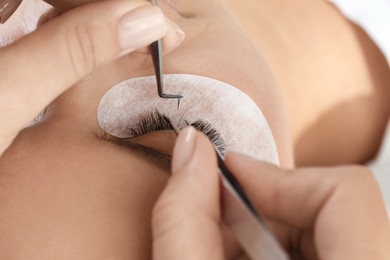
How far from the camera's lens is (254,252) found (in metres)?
0.44

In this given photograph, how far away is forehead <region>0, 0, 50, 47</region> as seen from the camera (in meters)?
0.78

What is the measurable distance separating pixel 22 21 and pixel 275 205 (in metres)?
0.50

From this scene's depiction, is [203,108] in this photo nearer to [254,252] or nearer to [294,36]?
[254,252]

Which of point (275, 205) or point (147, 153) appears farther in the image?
point (147, 153)

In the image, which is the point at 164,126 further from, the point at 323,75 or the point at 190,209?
the point at 323,75

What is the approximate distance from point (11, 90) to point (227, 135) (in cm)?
27

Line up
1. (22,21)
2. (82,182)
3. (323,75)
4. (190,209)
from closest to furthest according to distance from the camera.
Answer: (190,209)
(82,182)
(22,21)
(323,75)

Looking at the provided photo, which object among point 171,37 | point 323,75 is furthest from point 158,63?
point 323,75

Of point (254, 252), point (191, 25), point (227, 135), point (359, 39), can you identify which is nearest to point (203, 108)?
point (227, 135)

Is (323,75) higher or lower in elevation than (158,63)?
lower

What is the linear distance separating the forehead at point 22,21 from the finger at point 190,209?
1.36 ft

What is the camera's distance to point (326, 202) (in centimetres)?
47

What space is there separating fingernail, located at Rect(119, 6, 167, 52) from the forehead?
0.32 m

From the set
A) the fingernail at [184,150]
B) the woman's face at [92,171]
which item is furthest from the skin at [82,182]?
the fingernail at [184,150]
